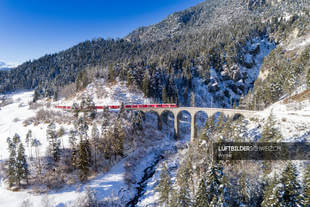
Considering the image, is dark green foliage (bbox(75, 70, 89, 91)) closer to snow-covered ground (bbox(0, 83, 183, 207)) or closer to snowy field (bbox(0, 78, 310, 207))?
snow-covered ground (bbox(0, 83, 183, 207))

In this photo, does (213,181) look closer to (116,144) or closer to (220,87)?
(116,144)

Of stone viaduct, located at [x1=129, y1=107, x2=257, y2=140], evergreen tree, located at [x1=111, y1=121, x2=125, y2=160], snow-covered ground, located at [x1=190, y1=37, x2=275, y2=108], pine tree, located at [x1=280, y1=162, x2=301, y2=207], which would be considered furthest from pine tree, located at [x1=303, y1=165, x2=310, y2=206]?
snow-covered ground, located at [x1=190, y1=37, x2=275, y2=108]

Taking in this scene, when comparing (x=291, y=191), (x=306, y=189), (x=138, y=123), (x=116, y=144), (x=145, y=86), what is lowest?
(x=116, y=144)

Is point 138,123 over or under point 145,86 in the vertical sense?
under

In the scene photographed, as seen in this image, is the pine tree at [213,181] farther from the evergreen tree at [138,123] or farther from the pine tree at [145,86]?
the pine tree at [145,86]

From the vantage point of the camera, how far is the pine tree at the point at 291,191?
1700cm

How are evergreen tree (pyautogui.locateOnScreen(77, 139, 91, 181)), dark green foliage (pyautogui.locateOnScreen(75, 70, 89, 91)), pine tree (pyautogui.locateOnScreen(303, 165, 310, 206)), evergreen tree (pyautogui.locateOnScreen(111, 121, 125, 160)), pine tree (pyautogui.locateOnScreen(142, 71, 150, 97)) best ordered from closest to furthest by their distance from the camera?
pine tree (pyautogui.locateOnScreen(303, 165, 310, 206)), evergreen tree (pyautogui.locateOnScreen(77, 139, 91, 181)), evergreen tree (pyautogui.locateOnScreen(111, 121, 125, 160)), pine tree (pyautogui.locateOnScreen(142, 71, 150, 97)), dark green foliage (pyautogui.locateOnScreen(75, 70, 89, 91))

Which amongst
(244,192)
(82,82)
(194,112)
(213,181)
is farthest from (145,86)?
(244,192)

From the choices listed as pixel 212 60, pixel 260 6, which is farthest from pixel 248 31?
pixel 260 6

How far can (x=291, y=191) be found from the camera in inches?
671

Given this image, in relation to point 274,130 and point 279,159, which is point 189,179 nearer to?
point 279,159

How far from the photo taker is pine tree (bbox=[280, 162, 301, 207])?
17.0 meters

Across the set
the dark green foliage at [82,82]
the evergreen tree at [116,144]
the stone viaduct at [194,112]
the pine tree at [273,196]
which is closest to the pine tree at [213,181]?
the pine tree at [273,196]

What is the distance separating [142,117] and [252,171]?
47803 millimetres
